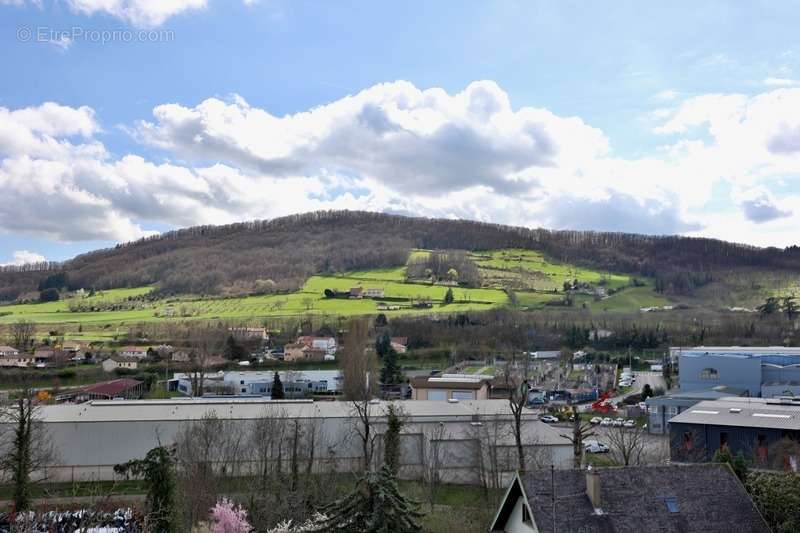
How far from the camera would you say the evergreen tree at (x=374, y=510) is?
45.7 feet

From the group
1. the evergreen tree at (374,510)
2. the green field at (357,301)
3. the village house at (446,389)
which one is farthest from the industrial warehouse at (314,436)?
the green field at (357,301)

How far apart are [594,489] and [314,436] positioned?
56.8 ft

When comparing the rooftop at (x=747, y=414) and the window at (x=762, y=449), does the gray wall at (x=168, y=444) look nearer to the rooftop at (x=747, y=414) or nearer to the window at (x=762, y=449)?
the rooftop at (x=747, y=414)

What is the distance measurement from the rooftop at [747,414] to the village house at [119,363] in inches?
2047

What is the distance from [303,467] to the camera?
95.8 ft

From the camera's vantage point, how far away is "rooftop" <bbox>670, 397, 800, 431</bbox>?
31188 mm

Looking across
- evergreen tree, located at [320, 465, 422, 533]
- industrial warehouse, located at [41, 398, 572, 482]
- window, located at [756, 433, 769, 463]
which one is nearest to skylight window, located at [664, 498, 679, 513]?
evergreen tree, located at [320, 465, 422, 533]

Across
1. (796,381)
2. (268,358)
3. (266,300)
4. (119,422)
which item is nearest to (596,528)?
(119,422)

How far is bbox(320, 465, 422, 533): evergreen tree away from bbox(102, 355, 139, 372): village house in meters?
56.7

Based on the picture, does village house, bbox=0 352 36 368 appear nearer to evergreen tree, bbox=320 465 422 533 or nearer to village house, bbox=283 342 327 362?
village house, bbox=283 342 327 362

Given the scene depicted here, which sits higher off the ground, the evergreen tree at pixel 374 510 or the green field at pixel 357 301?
the green field at pixel 357 301

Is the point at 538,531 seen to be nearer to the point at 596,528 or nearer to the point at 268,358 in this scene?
the point at 596,528

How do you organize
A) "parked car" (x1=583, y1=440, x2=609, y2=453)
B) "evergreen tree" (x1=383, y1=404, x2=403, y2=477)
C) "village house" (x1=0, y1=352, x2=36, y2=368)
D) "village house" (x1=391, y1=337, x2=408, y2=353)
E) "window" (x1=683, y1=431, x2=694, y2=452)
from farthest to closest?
"village house" (x1=391, y1=337, x2=408, y2=353)
"village house" (x1=0, y1=352, x2=36, y2=368)
"parked car" (x1=583, y1=440, x2=609, y2=453)
"window" (x1=683, y1=431, x2=694, y2=452)
"evergreen tree" (x1=383, y1=404, x2=403, y2=477)

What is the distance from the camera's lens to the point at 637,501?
1546cm
